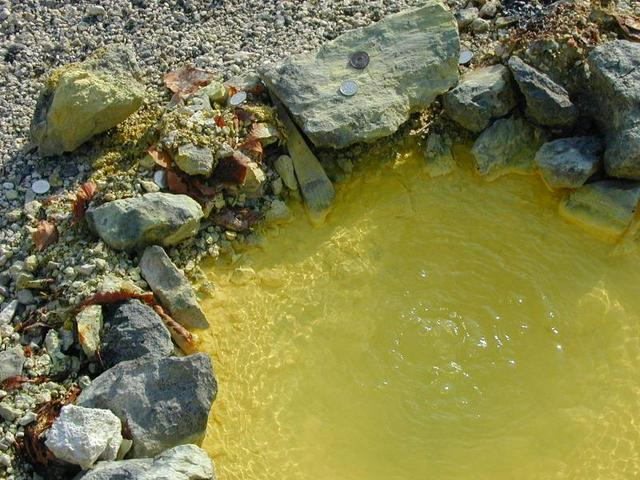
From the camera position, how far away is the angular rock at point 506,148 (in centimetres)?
751

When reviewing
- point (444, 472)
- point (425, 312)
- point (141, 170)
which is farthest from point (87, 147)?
point (444, 472)

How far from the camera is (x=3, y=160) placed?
770 centimetres

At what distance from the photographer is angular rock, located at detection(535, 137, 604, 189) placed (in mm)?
7172

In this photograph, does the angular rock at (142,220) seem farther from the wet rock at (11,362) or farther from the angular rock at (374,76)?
the angular rock at (374,76)

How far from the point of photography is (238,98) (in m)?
7.70

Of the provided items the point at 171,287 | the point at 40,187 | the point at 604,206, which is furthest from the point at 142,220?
the point at 604,206

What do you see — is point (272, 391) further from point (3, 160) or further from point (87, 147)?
point (3, 160)

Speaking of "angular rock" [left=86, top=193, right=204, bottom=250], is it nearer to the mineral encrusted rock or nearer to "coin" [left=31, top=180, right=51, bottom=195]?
"coin" [left=31, top=180, right=51, bottom=195]

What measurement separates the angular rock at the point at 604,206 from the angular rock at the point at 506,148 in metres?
0.53

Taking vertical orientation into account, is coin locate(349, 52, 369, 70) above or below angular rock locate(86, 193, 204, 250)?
above

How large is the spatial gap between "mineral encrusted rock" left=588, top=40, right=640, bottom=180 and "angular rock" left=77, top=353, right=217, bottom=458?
3.82 m

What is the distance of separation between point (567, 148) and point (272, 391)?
3.29 meters

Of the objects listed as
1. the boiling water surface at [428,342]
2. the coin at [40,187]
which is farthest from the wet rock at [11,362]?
the coin at [40,187]

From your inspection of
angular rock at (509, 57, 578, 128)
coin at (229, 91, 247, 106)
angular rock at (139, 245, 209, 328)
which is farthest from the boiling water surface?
coin at (229, 91, 247, 106)
